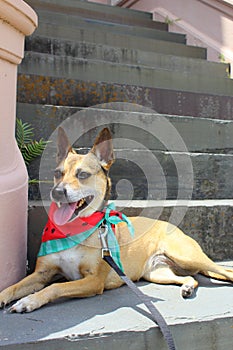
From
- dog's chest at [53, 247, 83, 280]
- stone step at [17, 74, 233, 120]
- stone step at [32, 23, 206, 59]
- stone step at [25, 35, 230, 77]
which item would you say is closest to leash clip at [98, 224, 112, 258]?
dog's chest at [53, 247, 83, 280]

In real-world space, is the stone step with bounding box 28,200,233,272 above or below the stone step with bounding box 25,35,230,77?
below

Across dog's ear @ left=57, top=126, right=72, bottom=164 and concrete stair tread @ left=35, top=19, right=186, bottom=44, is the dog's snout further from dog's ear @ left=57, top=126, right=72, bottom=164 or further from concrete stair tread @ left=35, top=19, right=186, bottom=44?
concrete stair tread @ left=35, top=19, right=186, bottom=44

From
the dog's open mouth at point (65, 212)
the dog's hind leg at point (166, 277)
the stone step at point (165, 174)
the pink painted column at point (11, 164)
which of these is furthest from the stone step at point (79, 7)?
the dog's hind leg at point (166, 277)

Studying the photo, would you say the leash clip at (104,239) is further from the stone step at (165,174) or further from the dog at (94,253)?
the stone step at (165,174)

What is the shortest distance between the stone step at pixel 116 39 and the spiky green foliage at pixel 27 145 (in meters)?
2.29

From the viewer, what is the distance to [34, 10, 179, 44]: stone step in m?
5.80

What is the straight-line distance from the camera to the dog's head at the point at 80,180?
2365 mm

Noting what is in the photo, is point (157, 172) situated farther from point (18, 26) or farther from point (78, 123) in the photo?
point (18, 26)

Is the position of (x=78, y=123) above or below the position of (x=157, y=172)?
above

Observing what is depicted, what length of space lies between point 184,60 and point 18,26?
10.6 ft

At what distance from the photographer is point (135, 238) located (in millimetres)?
2705

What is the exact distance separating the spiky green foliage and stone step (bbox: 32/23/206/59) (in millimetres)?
2289

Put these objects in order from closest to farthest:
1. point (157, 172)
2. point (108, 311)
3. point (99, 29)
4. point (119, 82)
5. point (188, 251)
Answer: point (108, 311), point (188, 251), point (157, 172), point (119, 82), point (99, 29)

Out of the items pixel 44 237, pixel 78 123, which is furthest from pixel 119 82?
pixel 44 237
